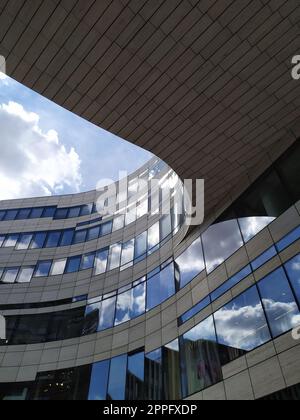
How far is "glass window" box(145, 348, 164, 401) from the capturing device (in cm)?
1556

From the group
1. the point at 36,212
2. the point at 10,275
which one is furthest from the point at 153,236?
the point at 36,212

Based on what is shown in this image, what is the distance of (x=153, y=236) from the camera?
22.8 meters

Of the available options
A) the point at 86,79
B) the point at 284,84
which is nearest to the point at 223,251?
the point at 284,84

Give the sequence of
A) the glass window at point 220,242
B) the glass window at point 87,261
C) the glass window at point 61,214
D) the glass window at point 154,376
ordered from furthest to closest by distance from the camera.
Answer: the glass window at point 61,214 → the glass window at point 87,261 → the glass window at point 154,376 → the glass window at point 220,242

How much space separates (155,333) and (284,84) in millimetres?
13735

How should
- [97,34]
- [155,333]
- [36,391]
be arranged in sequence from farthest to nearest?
[36,391], [155,333], [97,34]

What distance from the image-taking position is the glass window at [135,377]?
16.4 meters

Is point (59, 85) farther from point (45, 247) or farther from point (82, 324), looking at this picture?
point (45, 247)

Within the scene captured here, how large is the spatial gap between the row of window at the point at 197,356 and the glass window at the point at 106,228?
11.2 metres

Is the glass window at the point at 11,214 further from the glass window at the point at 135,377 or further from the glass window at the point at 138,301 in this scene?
the glass window at the point at 135,377

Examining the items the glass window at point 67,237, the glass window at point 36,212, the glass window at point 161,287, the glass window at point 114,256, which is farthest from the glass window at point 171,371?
the glass window at point 36,212

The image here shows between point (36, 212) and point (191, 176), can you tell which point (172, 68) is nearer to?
point (191, 176)

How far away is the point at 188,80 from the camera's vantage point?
12.4 meters

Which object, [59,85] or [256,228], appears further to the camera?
[256,228]
